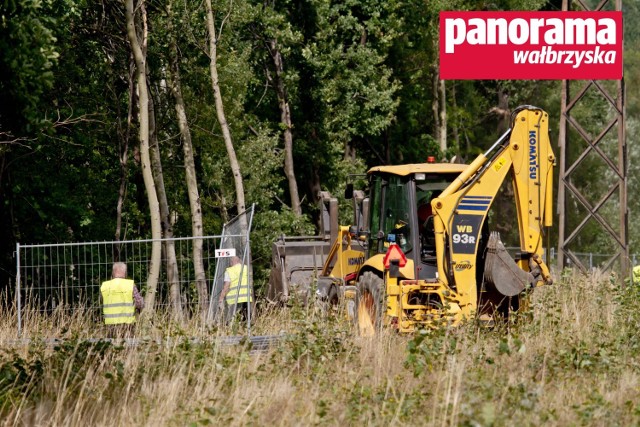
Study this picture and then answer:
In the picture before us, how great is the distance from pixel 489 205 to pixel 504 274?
974mm

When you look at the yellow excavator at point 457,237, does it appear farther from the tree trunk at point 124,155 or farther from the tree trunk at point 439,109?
the tree trunk at point 439,109

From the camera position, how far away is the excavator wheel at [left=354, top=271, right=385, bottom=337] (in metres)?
15.9

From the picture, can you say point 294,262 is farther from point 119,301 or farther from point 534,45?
point 534,45

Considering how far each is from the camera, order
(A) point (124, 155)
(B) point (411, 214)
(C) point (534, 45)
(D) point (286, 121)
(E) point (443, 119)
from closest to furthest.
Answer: (B) point (411, 214), (C) point (534, 45), (A) point (124, 155), (D) point (286, 121), (E) point (443, 119)

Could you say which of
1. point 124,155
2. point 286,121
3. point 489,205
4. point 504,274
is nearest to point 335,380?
point 504,274

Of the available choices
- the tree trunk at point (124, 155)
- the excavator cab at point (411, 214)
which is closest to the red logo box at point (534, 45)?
the tree trunk at point (124, 155)

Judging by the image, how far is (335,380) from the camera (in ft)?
38.6

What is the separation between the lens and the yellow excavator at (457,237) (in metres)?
16.0

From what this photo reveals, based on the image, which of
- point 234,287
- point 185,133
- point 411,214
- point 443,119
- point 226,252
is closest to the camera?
point 411,214

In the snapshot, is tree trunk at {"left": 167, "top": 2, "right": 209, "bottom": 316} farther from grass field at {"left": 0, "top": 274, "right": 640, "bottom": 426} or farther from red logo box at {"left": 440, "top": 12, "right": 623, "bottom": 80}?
grass field at {"left": 0, "top": 274, "right": 640, "bottom": 426}

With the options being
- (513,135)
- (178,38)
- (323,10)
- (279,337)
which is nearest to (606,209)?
(323,10)

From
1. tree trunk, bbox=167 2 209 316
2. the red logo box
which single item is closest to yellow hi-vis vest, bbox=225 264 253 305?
the red logo box

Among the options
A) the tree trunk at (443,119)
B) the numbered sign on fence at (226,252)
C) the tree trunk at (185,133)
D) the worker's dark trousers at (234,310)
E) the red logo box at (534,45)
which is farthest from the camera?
the tree trunk at (443,119)

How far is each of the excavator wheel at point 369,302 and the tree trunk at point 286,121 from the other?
68.5 ft
